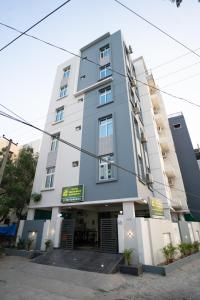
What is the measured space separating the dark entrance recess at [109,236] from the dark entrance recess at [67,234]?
8.63 feet

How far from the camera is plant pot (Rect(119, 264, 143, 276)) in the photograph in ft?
29.7

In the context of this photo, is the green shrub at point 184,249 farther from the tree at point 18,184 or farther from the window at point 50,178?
the tree at point 18,184

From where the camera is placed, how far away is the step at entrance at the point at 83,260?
9830mm

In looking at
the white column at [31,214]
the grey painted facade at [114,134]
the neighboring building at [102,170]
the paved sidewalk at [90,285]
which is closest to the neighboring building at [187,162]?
the neighboring building at [102,170]

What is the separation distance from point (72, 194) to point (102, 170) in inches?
124

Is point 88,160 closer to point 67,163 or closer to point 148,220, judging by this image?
point 67,163

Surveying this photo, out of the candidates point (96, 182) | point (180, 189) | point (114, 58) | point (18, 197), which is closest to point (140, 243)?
point (96, 182)

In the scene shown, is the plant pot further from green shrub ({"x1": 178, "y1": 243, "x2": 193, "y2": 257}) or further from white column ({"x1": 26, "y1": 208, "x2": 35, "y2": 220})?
white column ({"x1": 26, "y1": 208, "x2": 35, "y2": 220})

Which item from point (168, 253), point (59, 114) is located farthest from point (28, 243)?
point (59, 114)

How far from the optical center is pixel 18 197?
1599 cm

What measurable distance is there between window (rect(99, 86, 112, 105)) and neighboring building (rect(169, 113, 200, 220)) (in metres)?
16.4

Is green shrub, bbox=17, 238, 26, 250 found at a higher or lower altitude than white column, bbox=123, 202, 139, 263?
lower

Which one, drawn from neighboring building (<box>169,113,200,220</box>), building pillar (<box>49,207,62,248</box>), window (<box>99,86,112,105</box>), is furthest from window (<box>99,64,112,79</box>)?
neighboring building (<box>169,113,200,220</box>)

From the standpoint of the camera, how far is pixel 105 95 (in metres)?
18.5
